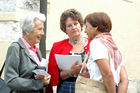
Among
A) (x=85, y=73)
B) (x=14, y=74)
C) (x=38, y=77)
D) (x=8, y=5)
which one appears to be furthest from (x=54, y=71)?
(x=8, y=5)

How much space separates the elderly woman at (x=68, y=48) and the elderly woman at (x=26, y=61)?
31 cm

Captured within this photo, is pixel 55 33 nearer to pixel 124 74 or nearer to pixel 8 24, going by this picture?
pixel 8 24

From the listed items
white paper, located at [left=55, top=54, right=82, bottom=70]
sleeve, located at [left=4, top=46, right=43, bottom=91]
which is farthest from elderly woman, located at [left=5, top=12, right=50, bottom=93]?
white paper, located at [left=55, top=54, right=82, bottom=70]

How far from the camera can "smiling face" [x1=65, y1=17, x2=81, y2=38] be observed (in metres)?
3.57

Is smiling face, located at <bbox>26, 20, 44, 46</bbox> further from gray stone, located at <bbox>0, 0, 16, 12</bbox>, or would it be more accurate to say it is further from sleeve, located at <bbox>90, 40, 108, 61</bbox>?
gray stone, located at <bbox>0, 0, 16, 12</bbox>

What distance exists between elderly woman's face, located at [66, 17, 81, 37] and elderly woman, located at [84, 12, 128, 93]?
0.71m

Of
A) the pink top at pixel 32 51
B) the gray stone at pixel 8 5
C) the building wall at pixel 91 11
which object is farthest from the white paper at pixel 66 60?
the gray stone at pixel 8 5

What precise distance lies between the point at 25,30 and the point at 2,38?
3118 millimetres

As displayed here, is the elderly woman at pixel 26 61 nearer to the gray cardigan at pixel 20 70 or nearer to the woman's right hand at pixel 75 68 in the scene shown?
the gray cardigan at pixel 20 70

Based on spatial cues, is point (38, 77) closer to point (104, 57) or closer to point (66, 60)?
point (66, 60)

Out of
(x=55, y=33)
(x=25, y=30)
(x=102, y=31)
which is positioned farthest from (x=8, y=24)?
(x=102, y=31)

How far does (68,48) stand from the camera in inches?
140

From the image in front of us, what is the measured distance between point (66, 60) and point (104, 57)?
784mm

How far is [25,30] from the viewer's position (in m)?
3.23
